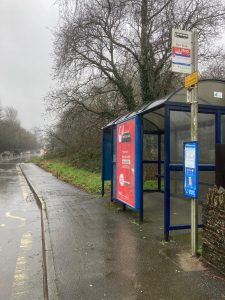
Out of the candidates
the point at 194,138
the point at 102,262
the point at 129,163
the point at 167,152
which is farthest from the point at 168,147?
the point at 102,262

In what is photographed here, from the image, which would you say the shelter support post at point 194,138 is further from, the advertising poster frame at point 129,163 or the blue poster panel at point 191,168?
the advertising poster frame at point 129,163

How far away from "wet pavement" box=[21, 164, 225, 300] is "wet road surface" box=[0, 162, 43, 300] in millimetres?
303

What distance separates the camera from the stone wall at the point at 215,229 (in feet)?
14.9

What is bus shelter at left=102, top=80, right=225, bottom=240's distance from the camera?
6.20 meters

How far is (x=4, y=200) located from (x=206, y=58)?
1083 centimetres

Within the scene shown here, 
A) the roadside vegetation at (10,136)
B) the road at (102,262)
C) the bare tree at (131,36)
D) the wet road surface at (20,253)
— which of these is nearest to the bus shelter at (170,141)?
the road at (102,262)

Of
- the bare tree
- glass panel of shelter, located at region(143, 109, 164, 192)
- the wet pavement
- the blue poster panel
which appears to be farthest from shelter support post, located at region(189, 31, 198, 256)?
the bare tree

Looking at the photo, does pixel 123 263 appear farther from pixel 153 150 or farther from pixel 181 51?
pixel 153 150

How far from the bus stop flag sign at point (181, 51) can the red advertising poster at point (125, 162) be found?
2.36 meters

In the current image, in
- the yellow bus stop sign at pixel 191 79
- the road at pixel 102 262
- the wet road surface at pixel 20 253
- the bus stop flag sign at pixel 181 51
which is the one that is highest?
the bus stop flag sign at pixel 181 51

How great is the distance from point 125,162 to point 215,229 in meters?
3.72

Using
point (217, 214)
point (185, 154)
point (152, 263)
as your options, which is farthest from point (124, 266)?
point (185, 154)

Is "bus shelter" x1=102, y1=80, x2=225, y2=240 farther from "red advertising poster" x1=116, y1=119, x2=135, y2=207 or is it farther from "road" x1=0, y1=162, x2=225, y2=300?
"road" x1=0, y1=162, x2=225, y2=300

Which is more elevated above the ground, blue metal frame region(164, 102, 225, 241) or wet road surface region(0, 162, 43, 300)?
blue metal frame region(164, 102, 225, 241)
